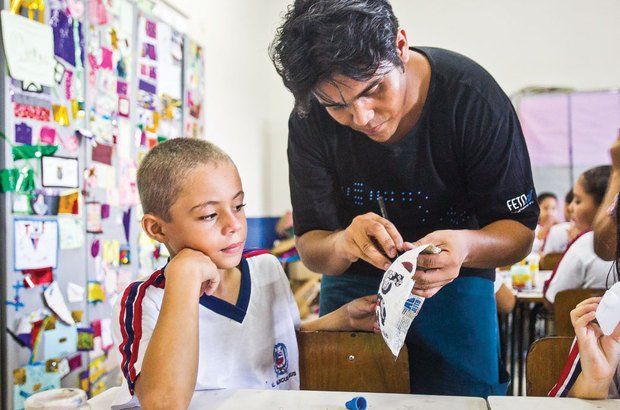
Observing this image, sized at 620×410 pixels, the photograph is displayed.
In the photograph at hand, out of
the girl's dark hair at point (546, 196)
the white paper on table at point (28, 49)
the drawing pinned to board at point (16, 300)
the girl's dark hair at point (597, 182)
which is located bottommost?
the drawing pinned to board at point (16, 300)

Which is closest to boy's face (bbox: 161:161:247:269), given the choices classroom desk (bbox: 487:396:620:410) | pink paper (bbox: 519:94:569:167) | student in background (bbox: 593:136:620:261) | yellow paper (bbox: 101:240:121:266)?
classroom desk (bbox: 487:396:620:410)

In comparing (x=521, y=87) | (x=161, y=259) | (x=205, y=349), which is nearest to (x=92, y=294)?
(x=161, y=259)

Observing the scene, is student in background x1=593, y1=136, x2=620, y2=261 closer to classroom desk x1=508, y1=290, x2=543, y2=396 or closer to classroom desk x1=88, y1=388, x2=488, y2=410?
classroom desk x1=88, y1=388, x2=488, y2=410

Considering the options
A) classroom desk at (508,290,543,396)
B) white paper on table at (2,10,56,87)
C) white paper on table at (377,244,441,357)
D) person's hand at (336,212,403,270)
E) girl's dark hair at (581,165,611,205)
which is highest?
white paper on table at (2,10,56,87)

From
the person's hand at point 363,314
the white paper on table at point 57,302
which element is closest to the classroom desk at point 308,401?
the person's hand at point 363,314

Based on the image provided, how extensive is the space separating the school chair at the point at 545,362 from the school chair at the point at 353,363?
273 millimetres

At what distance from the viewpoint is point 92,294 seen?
3033 mm

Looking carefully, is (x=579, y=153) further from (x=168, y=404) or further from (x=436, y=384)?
(x=168, y=404)

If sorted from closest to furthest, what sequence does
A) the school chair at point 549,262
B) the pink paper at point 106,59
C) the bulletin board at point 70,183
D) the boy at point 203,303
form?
the boy at point 203,303 → the bulletin board at point 70,183 → the pink paper at point 106,59 → the school chair at point 549,262

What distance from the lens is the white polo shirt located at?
4.19 ft

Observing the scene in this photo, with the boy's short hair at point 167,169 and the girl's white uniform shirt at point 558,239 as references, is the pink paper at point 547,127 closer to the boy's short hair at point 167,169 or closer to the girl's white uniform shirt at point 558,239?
the girl's white uniform shirt at point 558,239

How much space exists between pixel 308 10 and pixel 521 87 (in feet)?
17.3

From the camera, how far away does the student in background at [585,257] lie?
2842 mm

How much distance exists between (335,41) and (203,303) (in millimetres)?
658
